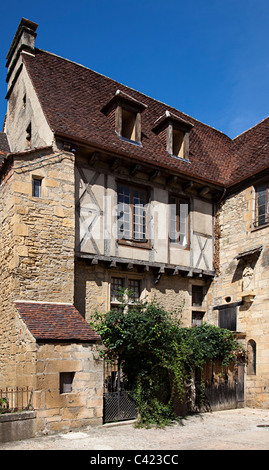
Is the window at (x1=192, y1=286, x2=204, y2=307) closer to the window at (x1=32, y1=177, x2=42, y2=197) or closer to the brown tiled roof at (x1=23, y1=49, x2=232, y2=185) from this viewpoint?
the brown tiled roof at (x1=23, y1=49, x2=232, y2=185)

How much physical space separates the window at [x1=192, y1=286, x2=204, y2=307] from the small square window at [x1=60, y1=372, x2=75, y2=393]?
5362mm

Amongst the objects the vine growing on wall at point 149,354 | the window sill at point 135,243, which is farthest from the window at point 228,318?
the window sill at point 135,243

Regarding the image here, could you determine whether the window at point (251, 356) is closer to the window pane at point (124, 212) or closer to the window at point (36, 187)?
the window pane at point (124, 212)

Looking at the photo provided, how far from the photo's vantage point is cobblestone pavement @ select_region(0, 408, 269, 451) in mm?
6498

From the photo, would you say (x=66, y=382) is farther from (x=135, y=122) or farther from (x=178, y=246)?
(x=135, y=122)

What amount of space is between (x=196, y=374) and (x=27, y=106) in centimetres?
781

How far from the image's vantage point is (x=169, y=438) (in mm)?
7207

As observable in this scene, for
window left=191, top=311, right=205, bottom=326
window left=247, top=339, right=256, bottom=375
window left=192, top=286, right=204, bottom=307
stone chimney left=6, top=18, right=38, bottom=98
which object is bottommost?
window left=247, top=339, right=256, bottom=375

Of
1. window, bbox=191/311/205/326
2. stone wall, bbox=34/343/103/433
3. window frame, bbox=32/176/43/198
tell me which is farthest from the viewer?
window, bbox=191/311/205/326

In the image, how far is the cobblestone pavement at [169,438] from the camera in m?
6.50

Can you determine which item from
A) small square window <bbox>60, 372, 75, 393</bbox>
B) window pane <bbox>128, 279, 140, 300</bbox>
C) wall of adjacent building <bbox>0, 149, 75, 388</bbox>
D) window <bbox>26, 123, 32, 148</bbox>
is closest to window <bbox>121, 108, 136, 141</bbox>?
window <bbox>26, 123, 32, 148</bbox>

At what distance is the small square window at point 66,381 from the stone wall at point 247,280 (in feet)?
16.0

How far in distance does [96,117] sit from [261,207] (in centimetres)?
486
